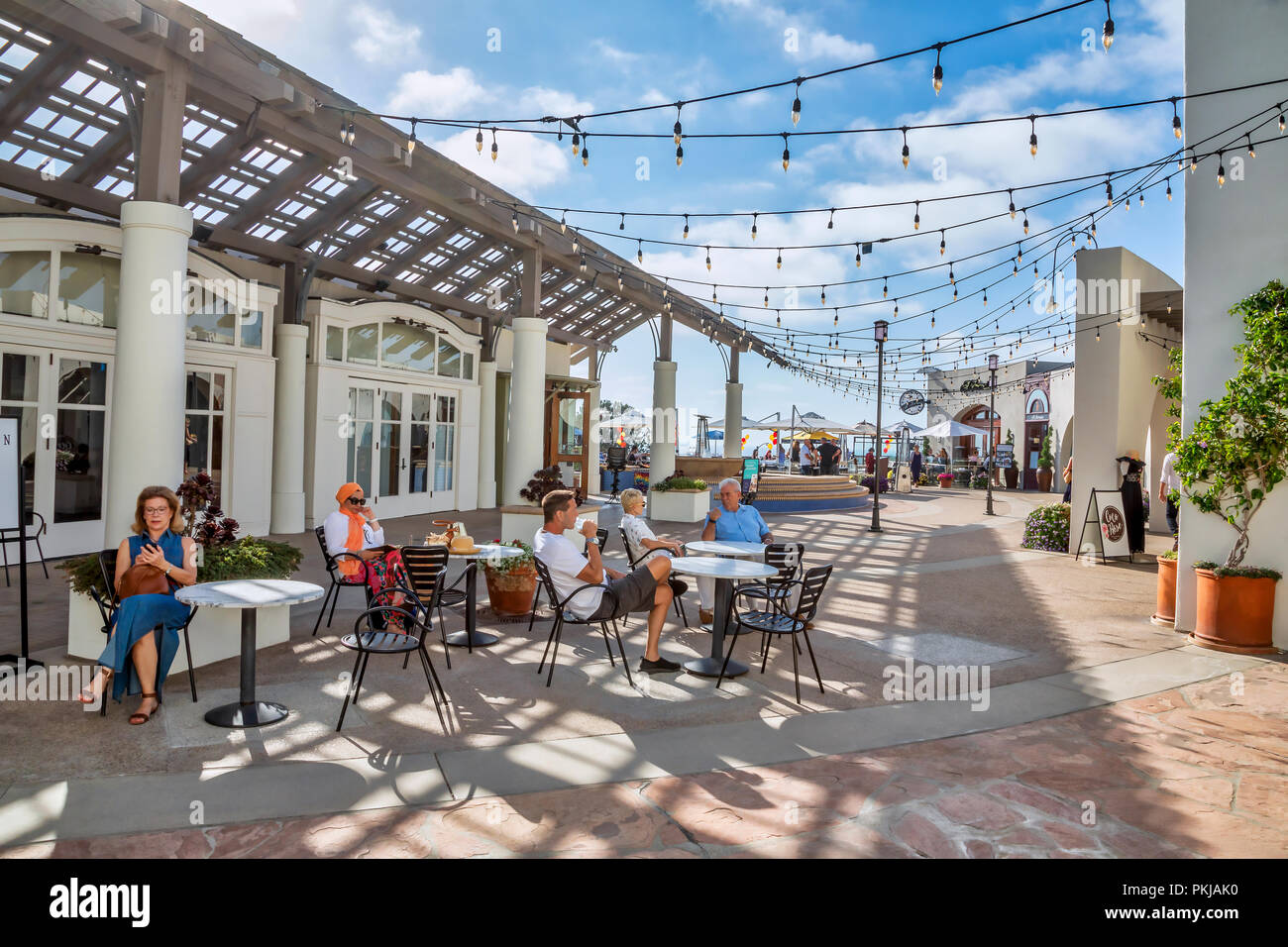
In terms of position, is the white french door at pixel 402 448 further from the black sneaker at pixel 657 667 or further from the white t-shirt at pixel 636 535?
the black sneaker at pixel 657 667

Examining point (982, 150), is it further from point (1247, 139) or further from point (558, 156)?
point (558, 156)

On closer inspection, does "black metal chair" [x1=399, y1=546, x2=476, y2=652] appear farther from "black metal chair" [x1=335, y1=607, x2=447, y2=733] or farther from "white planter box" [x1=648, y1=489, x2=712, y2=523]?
"white planter box" [x1=648, y1=489, x2=712, y2=523]

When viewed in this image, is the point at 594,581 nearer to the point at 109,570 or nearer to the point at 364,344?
the point at 109,570

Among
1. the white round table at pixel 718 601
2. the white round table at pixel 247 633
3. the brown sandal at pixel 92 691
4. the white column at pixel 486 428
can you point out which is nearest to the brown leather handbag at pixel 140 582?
the white round table at pixel 247 633

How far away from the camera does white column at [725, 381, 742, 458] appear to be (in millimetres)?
20781

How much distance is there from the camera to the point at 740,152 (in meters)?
6.18

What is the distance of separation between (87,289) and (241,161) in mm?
2292

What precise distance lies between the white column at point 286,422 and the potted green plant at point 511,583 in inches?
233

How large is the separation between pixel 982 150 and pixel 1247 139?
1982 mm

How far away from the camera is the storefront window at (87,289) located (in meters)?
8.59

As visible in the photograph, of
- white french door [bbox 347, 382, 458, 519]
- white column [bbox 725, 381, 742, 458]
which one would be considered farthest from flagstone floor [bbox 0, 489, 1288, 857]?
white column [bbox 725, 381, 742, 458]

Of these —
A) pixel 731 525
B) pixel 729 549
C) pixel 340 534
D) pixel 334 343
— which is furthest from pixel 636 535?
pixel 334 343

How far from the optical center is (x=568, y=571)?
5133 mm
